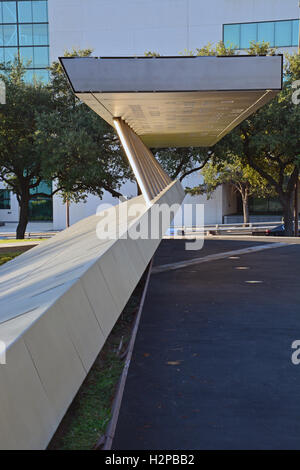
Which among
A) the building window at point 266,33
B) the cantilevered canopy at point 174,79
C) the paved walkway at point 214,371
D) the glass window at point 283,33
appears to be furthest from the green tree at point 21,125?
the glass window at point 283,33

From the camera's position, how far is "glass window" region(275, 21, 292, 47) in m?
47.7

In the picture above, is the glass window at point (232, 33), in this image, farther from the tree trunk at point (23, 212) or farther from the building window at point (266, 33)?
the tree trunk at point (23, 212)

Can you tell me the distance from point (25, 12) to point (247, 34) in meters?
26.1

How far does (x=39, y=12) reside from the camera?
5784 centimetres

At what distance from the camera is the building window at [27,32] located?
189 feet

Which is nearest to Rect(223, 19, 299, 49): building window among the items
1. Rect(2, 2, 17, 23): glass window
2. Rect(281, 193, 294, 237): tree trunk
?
Rect(281, 193, 294, 237): tree trunk

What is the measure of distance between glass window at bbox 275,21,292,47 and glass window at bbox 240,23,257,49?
2.05 metres

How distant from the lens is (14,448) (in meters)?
3.05

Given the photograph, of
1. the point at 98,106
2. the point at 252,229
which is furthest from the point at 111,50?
the point at 98,106

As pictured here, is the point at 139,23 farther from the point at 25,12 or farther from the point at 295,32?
the point at 25,12

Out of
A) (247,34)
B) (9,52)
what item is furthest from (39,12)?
(247,34)
